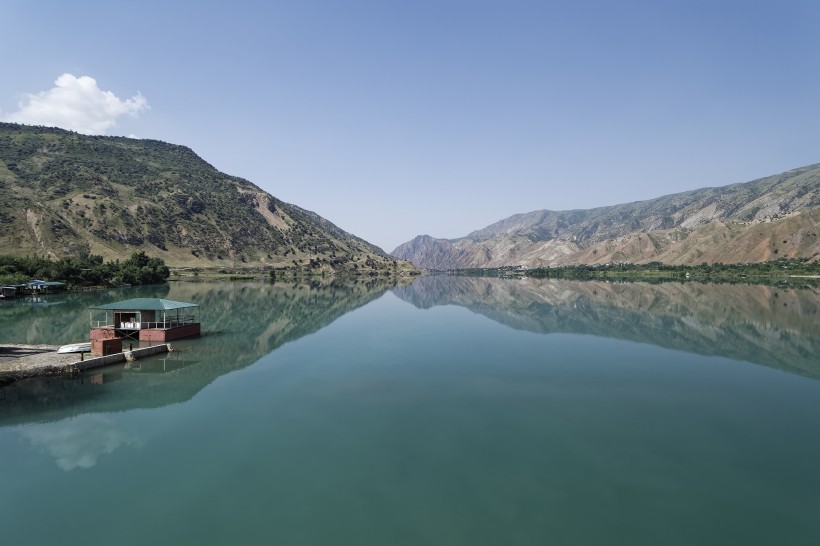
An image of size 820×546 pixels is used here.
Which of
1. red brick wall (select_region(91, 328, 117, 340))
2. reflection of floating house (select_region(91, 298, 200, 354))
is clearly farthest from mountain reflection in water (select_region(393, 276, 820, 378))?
red brick wall (select_region(91, 328, 117, 340))

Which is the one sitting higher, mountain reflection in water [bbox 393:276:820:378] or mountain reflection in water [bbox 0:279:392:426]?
mountain reflection in water [bbox 0:279:392:426]

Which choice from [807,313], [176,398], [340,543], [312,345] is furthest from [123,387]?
[807,313]

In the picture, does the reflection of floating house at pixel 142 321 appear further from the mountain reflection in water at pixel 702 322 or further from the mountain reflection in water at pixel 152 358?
the mountain reflection in water at pixel 702 322

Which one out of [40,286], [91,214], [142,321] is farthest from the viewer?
[91,214]

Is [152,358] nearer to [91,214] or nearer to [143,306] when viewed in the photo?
[143,306]

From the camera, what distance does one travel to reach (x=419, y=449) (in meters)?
17.1

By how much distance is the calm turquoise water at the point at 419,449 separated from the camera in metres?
12.2

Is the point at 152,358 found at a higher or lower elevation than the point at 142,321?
lower

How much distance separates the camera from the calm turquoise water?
39.9 feet

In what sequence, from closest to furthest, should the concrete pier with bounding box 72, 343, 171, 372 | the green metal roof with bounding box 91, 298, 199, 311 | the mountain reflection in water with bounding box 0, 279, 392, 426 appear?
the mountain reflection in water with bounding box 0, 279, 392, 426, the concrete pier with bounding box 72, 343, 171, 372, the green metal roof with bounding box 91, 298, 199, 311

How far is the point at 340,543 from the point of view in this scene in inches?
448

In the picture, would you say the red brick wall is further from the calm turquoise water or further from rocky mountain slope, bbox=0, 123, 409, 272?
rocky mountain slope, bbox=0, 123, 409, 272

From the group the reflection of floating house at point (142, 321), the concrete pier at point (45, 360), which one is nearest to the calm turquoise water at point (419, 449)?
the concrete pier at point (45, 360)

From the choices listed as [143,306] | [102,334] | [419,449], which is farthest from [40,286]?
[419,449]
